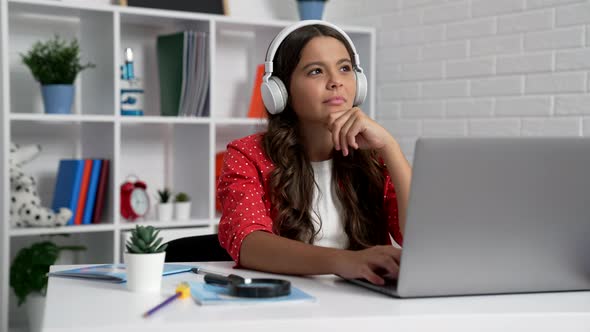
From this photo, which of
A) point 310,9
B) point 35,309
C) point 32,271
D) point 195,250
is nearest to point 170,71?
point 310,9

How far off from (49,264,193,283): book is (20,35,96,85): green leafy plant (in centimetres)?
178

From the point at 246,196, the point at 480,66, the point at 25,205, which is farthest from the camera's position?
the point at 480,66

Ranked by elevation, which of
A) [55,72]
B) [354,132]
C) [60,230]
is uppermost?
[55,72]

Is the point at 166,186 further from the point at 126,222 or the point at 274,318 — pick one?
the point at 274,318

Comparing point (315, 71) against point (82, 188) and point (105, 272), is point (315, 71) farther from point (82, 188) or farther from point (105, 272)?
point (82, 188)

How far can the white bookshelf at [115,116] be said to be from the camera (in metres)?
3.06

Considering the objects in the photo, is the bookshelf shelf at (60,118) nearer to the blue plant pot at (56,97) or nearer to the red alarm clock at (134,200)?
the blue plant pot at (56,97)

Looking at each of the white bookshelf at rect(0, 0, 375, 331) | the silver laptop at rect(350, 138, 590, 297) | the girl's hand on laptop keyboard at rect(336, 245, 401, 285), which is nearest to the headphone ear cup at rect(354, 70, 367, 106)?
the girl's hand on laptop keyboard at rect(336, 245, 401, 285)

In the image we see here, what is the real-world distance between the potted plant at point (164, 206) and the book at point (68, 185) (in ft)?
1.16

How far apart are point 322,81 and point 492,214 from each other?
0.75 m

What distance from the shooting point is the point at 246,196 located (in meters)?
1.64

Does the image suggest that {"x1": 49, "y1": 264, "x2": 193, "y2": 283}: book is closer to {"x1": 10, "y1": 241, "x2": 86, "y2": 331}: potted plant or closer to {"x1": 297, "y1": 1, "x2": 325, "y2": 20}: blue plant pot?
{"x1": 10, "y1": 241, "x2": 86, "y2": 331}: potted plant

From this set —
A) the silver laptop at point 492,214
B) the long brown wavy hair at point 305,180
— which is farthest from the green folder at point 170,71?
the silver laptop at point 492,214

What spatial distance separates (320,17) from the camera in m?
3.58
